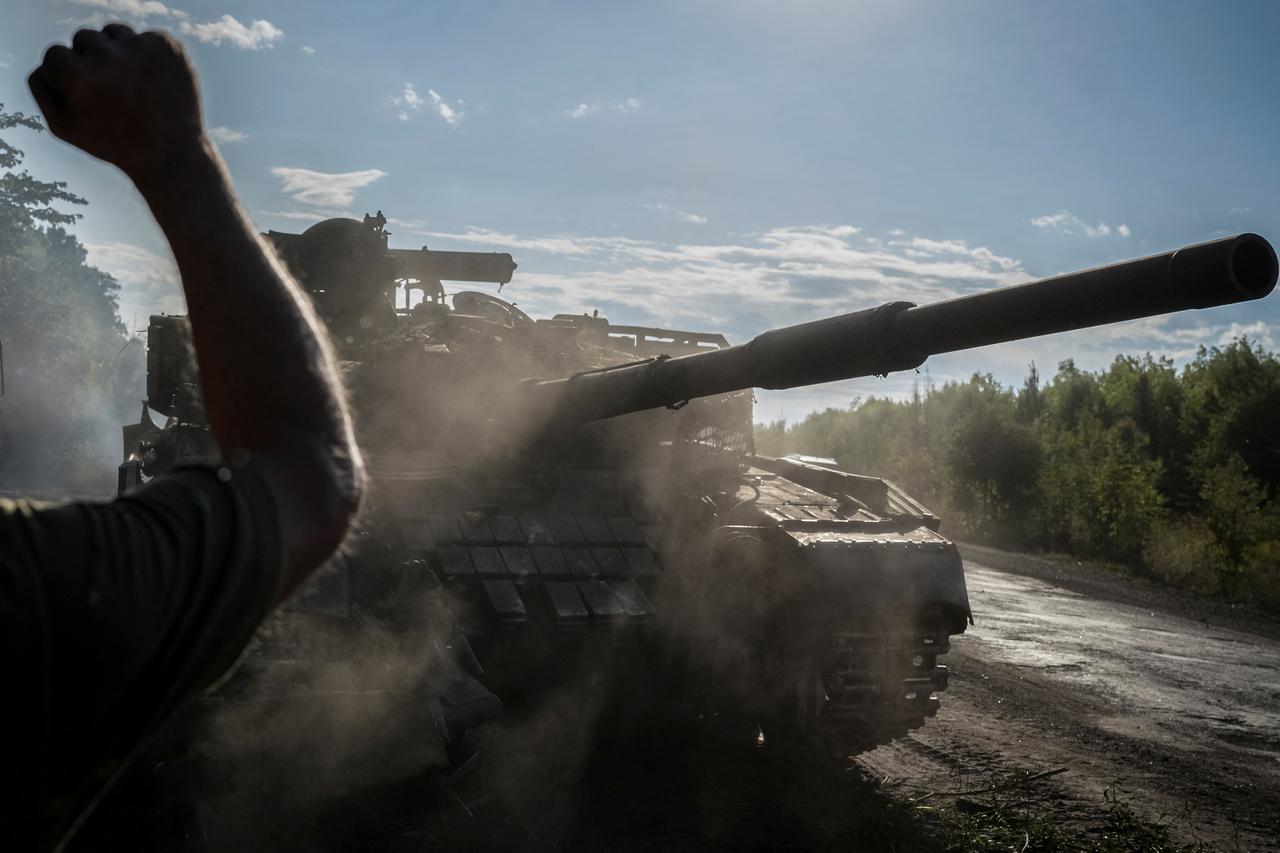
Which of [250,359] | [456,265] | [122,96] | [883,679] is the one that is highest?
[456,265]

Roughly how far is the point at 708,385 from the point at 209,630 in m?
4.23

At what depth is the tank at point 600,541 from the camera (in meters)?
5.01

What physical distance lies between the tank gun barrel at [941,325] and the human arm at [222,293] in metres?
2.85

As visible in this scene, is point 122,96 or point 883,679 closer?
point 122,96

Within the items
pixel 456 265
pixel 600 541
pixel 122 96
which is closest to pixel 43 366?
pixel 456 265

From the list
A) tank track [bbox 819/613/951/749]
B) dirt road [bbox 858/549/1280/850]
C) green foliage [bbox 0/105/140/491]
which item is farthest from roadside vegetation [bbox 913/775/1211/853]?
green foliage [bbox 0/105/140/491]

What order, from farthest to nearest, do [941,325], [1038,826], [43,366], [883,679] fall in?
[43,366] → [883,679] → [1038,826] → [941,325]

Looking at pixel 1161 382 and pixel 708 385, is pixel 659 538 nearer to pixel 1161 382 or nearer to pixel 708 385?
pixel 708 385

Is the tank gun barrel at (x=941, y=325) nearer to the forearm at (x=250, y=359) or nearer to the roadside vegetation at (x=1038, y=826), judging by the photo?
the roadside vegetation at (x=1038, y=826)

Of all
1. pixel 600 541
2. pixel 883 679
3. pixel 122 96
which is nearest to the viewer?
pixel 122 96

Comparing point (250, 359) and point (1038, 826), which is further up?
point (250, 359)

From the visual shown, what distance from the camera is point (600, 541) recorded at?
629 cm

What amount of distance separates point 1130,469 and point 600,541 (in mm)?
20998

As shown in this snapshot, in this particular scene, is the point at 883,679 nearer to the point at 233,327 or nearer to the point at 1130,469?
the point at 233,327
